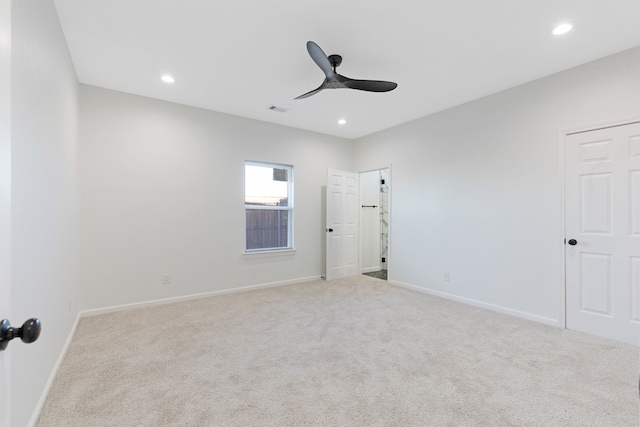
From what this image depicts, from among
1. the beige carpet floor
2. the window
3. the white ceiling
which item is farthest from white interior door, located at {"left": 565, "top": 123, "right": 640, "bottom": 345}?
the window

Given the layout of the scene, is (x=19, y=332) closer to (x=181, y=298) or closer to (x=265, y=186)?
(x=181, y=298)

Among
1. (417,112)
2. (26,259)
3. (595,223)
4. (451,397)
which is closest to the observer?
(26,259)

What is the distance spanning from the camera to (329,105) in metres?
4.01

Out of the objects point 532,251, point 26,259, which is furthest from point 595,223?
point 26,259

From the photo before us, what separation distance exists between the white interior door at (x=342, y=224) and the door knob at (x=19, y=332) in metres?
4.54

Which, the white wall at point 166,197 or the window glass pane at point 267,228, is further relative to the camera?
the window glass pane at point 267,228

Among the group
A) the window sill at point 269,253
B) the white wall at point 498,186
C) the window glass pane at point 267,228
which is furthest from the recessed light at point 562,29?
the window sill at point 269,253

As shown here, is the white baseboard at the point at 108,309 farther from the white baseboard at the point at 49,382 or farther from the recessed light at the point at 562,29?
the recessed light at the point at 562,29

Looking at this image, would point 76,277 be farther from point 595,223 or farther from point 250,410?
point 595,223

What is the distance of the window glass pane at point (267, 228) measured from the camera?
15.4ft

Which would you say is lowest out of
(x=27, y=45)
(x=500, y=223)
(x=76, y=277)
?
(x=76, y=277)

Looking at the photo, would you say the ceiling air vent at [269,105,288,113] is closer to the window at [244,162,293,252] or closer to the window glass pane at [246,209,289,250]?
the window at [244,162,293,252]

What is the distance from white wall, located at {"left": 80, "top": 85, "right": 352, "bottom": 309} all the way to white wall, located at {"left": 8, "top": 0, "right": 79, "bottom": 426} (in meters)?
0.74

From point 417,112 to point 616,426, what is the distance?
3.82 metres
